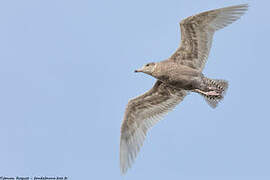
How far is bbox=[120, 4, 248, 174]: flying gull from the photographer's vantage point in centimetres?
1258

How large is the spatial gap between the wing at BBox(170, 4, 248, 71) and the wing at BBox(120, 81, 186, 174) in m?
0.93

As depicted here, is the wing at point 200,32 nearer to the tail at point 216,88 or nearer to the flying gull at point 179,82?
the flying gull at point 179,82

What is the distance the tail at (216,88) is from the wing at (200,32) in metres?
0.48

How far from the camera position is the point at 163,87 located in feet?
43.9

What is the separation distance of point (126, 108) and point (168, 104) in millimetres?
1107

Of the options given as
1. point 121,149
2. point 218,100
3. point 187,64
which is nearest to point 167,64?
point 187,64

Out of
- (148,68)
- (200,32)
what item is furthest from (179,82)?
(200,32)

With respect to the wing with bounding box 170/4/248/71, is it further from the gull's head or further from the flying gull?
the gull's head

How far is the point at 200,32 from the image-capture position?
41.8 feet

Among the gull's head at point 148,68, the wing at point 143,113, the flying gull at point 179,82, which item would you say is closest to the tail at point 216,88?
the flying gull at point 179,82

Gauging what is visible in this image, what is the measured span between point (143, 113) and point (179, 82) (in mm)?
1517

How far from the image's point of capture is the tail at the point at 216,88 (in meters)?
12.7

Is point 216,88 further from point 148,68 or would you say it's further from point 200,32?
point 148,68

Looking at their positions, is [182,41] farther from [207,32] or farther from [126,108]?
[126,108]
